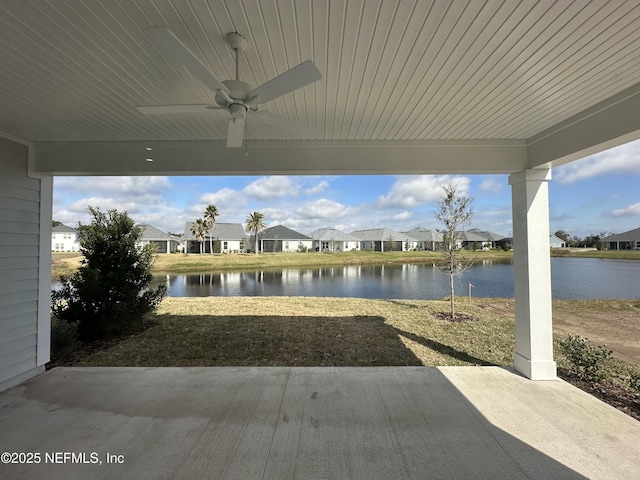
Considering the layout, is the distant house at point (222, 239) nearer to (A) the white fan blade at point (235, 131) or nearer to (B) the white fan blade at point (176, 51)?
(A) the white fan blade at point (235, 131)

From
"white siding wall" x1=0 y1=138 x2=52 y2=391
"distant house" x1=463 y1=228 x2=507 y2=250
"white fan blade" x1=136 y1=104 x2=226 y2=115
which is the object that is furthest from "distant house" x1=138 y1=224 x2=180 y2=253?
"white fan blade" x1=136 y1=104 x2=226 y2=115

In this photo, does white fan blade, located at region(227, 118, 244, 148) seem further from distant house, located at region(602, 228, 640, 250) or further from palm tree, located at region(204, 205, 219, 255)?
palm tree, located at region(204, 205, 219, 255)

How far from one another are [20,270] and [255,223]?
27427 millimetres

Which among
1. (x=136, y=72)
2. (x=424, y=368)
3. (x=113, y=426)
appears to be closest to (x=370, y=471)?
(x=424, y=368)

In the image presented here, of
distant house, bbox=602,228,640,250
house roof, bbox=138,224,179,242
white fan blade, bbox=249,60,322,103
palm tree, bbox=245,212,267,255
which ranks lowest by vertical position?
distant house, bbox=602,228,640,250

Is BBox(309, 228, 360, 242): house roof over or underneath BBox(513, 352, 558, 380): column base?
over

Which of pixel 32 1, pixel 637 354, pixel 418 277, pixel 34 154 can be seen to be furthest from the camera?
pixel 418 277

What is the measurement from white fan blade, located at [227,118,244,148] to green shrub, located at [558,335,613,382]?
430cm

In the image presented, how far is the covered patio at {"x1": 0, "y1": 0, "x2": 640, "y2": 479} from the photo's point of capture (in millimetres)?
1571

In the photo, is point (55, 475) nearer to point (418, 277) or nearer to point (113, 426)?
point (113, 426)

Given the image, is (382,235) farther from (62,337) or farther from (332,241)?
(62,337)

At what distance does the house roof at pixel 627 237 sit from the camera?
10805mm

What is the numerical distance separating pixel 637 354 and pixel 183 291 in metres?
13.2

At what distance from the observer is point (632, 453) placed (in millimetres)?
2029
